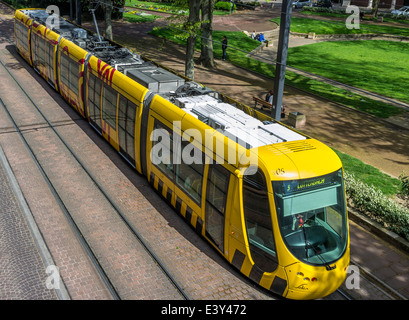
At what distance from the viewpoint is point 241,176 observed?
9664 mm

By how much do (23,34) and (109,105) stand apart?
1309cm

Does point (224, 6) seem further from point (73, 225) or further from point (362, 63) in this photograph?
point (73, 225)

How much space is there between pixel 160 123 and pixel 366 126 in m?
12.6

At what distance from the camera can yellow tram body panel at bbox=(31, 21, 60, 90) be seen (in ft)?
68.3

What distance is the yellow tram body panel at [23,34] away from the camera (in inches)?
963

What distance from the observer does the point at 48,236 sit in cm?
1179

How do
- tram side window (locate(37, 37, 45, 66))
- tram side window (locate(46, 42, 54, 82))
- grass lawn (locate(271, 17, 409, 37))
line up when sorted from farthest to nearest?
grass lawn (locate(271, 17, 409, 37)) < tram side window (locate(37, 37, 45, 66)) < tram side window (locate(46, 42, 54, 82))

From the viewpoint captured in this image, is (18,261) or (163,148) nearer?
(18,261)

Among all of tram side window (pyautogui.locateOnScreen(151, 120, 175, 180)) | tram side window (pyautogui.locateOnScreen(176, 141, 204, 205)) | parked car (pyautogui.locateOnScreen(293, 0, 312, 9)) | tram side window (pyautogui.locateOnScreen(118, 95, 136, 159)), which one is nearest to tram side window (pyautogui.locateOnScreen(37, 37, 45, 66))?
tram side window (pyautogui.locateOnScreen(118, 95, 136, 159))

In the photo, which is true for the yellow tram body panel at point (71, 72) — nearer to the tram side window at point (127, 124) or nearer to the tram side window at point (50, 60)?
the tram side window at point (50, 60)

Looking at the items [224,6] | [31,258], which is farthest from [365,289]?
[224,6]

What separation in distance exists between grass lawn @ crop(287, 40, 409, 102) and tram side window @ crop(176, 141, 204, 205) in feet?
64.8

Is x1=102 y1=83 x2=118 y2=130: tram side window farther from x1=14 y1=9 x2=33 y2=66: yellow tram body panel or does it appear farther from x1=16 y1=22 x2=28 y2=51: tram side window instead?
x1=16 y1=22 x2=28 y2=51: tram side window
